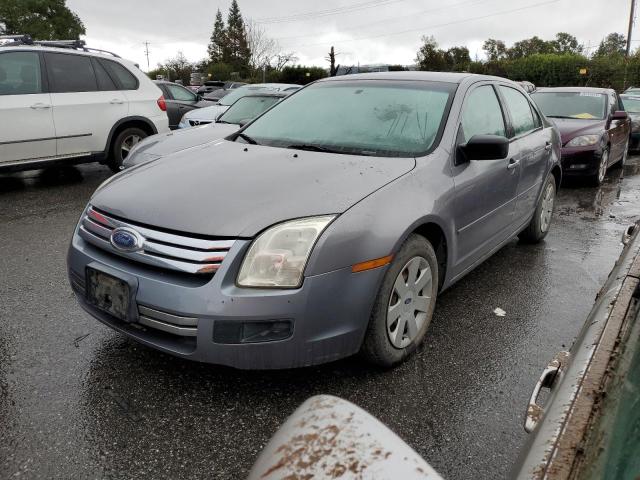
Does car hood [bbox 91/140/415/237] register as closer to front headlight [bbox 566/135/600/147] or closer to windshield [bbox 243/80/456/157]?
windshield [bbox 243/80/456/157]

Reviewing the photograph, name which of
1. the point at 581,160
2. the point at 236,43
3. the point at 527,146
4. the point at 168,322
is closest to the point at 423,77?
the point at 527,146

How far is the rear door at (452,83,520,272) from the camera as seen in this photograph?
10.8 ft

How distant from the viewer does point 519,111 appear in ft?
14.9

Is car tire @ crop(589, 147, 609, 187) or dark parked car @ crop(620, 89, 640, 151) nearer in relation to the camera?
car tire @ crop(589, 147, 609, 187)

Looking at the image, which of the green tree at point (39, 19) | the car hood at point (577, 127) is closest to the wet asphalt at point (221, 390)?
the car hood at point (577, 127)

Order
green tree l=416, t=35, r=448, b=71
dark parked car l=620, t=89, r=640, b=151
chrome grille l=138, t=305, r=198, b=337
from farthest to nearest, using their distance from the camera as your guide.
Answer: green tree l=416, t=35, r=448, b=71
dark parked car l=620, t=89, r=640, b=151
chrome grille l=138, t=305, r=198, b=337

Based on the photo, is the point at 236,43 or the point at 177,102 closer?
the point at 177,102

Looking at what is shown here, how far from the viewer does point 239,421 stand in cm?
242

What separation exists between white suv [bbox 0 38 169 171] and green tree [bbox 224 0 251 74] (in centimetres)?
5896

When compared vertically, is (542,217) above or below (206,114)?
below

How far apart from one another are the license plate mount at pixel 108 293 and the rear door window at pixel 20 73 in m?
5.12

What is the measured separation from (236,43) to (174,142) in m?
80.5

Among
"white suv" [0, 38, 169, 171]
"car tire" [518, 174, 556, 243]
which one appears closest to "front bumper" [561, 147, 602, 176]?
"car tire" [518, 174, 556, 243]

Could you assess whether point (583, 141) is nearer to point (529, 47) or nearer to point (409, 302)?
point (409, 302)
